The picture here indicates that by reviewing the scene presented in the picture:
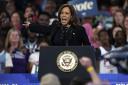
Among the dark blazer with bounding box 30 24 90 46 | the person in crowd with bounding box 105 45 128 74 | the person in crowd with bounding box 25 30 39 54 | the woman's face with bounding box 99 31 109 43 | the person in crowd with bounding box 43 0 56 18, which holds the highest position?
the person in crowd with bounding box 105 45 128 74

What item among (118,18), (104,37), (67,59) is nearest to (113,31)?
(118,18)

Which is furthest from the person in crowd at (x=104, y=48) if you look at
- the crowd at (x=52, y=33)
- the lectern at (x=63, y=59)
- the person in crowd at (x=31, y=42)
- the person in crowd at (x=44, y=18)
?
the lectern at (x=63, y=59)

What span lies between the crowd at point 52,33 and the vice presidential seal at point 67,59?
2.52 feet

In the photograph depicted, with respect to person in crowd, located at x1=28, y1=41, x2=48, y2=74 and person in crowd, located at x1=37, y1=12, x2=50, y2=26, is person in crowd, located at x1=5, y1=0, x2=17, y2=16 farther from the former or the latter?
person in crowd, located at x1=28, y1=41, x2=48, y2=74

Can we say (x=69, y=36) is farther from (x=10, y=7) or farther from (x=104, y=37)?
(x=10, y=7)

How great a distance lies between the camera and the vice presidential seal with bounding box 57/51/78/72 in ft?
37.0

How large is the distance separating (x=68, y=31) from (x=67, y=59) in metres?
0.86

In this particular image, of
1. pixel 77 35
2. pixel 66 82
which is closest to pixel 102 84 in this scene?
pixel 66 82

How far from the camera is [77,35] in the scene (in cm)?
1212

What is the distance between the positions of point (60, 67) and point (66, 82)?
0.38 m

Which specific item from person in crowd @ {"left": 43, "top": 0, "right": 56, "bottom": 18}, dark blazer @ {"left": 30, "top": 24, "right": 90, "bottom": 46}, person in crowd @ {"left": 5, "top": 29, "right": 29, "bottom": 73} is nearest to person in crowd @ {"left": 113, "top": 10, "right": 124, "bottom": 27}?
person in crowd @ {"left": 43, "top": 0, "right": 56, "bottom": 18}

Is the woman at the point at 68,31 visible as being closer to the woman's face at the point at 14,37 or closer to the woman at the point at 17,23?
the woman's face at the point at 14,37

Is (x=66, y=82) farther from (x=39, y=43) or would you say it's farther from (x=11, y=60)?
(x=39, y=43)

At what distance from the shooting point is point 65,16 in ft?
39.5
